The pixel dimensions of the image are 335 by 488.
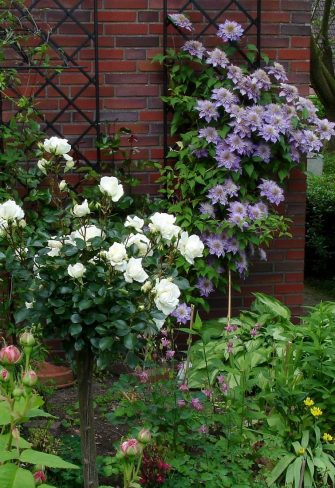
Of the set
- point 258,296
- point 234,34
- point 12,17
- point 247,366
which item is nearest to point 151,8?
point 234,34

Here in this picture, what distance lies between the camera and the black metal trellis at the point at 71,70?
4.51 metres

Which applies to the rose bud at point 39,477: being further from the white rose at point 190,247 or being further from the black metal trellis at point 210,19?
the black metal trellis at point 210,19

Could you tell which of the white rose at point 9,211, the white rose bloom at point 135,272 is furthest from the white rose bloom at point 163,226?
the white rose at point 9,211

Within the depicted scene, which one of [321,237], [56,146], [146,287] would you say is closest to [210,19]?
[56,146]

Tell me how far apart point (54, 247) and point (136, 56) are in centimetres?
244

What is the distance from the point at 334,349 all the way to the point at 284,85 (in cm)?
185

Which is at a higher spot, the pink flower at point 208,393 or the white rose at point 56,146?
the white rose at point 56,146

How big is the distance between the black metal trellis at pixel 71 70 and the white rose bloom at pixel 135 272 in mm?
2359

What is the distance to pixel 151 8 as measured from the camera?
4.65 metres

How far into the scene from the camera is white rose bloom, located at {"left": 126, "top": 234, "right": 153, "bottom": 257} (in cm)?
248

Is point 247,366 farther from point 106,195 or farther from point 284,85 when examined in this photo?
point 284,85

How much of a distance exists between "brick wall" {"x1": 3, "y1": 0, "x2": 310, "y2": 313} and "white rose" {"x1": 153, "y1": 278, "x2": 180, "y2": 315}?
8.02 feet

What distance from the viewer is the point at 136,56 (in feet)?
15.3

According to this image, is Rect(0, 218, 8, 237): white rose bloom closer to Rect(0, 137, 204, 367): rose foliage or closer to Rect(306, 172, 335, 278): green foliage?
Rect(0, 137, 204, 367): rose foliage
